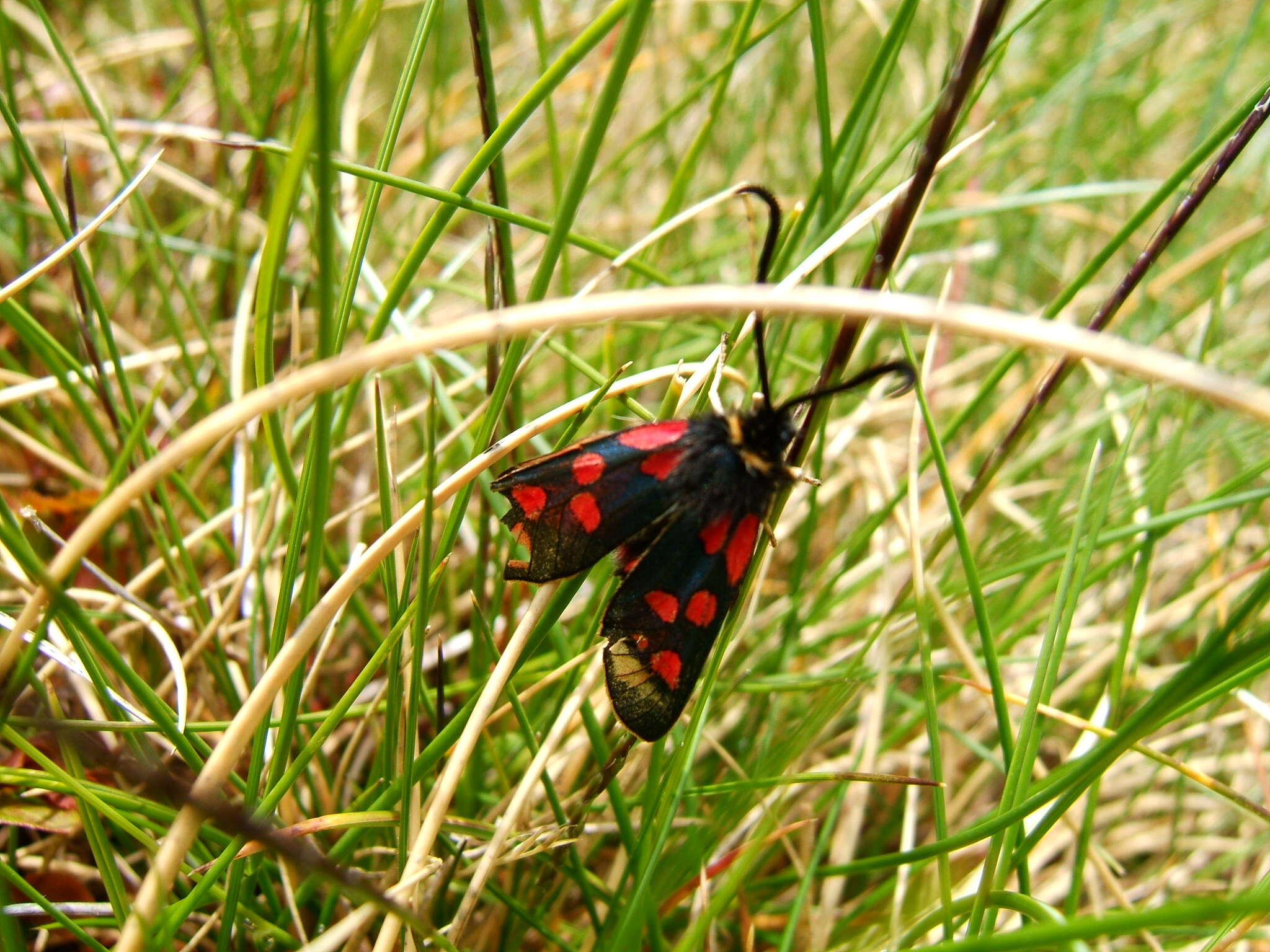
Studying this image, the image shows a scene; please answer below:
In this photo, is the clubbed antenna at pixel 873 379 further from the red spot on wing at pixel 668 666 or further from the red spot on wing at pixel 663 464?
the red spot on wing at pixel 668 666

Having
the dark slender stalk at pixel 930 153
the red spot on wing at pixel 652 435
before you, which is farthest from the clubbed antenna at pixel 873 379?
the red spot on wing at pixel 652 435

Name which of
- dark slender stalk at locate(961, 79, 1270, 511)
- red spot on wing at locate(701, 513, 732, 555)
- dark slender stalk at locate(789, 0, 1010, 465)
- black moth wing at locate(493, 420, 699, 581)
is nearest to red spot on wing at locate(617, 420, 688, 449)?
black moth wing at locate(493, 420, 699, 581)

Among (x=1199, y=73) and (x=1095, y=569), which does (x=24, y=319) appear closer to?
(x=1095, y=569)

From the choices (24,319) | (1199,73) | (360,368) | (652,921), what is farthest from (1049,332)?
(1199,73)

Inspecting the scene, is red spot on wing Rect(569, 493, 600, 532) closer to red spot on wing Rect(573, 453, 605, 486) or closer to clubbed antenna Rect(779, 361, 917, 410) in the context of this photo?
red spot on wing Rect(573, 453, 605, 486)

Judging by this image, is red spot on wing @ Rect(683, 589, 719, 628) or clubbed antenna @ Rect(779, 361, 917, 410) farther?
red spot on wing @ Rect(683, 589, 719, 628)

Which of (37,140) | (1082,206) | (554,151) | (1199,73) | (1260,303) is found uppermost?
(1199,73)

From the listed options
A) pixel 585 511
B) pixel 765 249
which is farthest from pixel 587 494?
pixel 765 249
